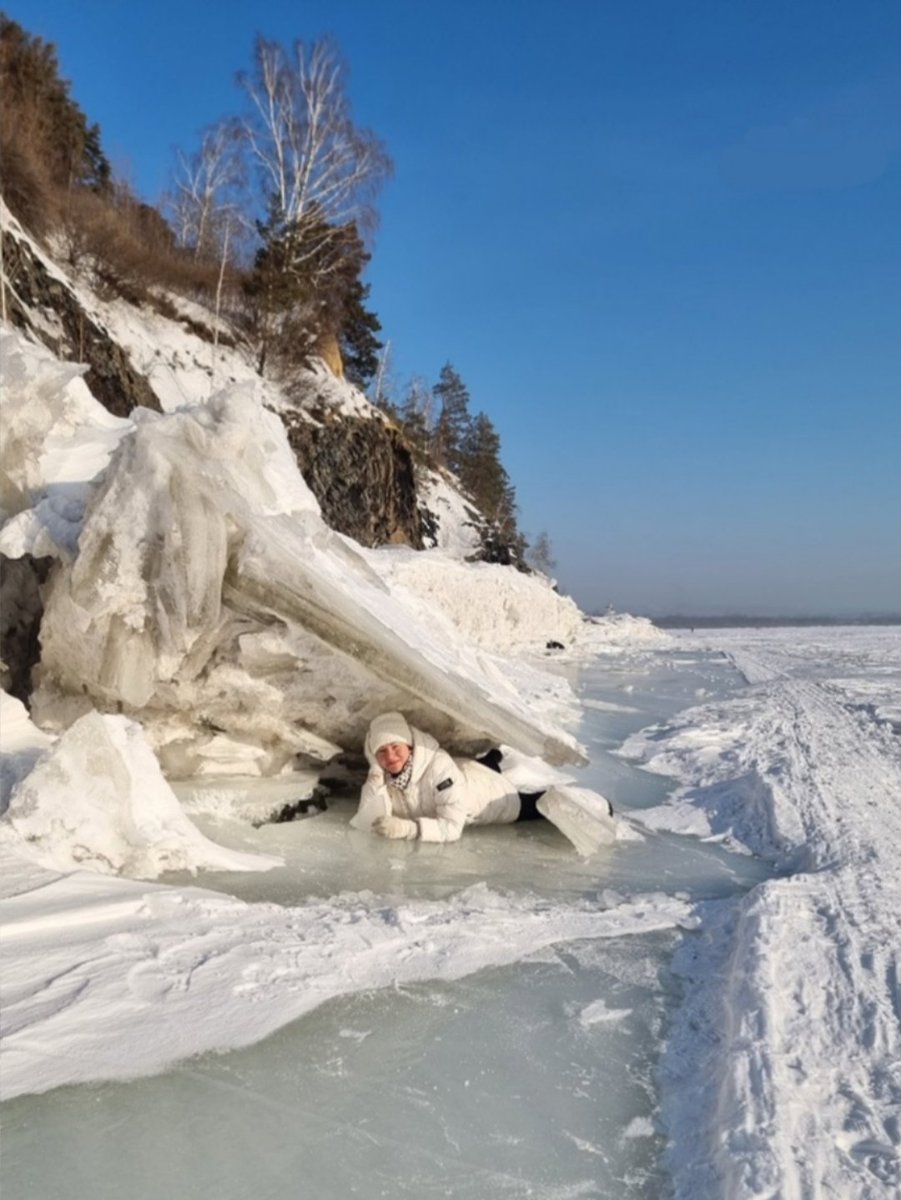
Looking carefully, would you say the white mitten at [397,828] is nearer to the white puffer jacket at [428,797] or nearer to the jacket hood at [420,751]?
the white puffer jacket at [428,797]

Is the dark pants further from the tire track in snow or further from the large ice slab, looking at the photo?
the tire track in snow

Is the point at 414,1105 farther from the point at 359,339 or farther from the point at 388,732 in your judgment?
the point at 359,339

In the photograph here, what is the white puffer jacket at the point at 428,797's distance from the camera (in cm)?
422

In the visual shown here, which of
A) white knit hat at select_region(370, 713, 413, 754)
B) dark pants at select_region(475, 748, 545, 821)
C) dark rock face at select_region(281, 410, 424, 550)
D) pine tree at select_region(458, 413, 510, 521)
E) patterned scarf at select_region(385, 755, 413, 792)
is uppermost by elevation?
pine tree at select_region(458, 413, 510, 521)

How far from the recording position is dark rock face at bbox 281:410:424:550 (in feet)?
65.5

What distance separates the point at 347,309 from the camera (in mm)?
26828

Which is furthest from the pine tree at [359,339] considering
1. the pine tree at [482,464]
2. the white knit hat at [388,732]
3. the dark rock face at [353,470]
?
the white knit hat at [388,732]

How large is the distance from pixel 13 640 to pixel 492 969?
3.92 metres

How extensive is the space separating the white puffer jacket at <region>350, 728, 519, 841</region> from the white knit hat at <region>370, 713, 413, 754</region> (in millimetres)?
52

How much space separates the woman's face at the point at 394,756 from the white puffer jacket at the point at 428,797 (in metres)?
0.06

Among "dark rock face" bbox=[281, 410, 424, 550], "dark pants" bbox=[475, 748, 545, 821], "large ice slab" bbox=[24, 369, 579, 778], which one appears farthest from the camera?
"dark rock face" bbox=[281, 410, 424, 550]

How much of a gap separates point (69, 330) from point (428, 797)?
508 inches

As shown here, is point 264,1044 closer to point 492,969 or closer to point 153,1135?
point 153,1135

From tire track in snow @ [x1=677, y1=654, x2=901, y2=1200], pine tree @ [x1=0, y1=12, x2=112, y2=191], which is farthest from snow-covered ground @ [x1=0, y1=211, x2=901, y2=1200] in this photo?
pine tree @ [x1=0, y1=12, x2=112, y2=191]
